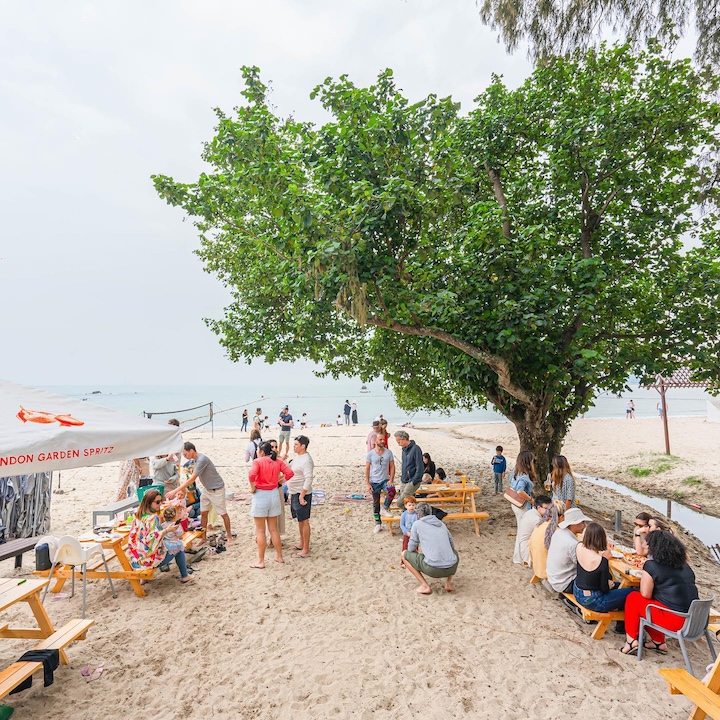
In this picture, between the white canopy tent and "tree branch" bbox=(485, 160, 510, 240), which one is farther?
"tree branch" bbox=(485, 160, 510, 240)

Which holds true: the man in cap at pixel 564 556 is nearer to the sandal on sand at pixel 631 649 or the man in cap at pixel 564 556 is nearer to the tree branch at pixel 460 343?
the sandal on sand at pixel 631 649

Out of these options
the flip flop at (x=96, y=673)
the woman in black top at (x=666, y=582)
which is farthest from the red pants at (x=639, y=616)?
the flip flop at (x=96, y=673)

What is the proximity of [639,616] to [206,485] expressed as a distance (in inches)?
244

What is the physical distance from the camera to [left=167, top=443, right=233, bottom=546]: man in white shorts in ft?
24.3

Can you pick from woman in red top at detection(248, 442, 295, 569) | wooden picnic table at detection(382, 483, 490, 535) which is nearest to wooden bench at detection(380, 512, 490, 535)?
wooden picnic table at detection(382, 483, 490, 535)

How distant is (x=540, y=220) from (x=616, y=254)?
1827mm

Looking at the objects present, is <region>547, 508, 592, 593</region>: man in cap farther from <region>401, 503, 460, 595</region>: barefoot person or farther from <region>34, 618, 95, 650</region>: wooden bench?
<region>34, 618, 95, 650</region>: wooden bench

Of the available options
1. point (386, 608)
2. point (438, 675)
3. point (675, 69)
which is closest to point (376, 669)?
point (438, 675)

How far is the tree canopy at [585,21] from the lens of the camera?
25.3 feet

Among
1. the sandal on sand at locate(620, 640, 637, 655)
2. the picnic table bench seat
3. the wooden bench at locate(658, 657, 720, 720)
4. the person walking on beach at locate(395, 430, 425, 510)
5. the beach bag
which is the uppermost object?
the person walking on beach at locate(395, 430, 425, 510)

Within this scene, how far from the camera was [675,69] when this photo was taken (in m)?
8.52

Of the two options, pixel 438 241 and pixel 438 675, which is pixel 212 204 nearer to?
pixel 438 241

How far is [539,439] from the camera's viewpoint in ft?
32.3

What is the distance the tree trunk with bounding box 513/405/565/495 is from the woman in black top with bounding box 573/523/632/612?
14.4 ft
